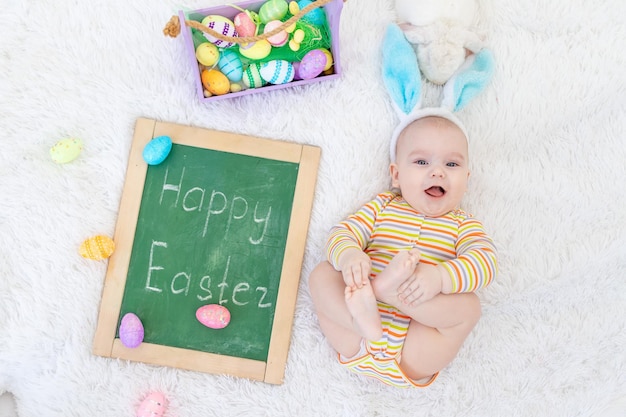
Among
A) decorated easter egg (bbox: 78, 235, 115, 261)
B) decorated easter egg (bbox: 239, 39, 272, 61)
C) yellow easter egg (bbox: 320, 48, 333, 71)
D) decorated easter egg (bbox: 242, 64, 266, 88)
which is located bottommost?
decorated easter egg (bbox: 78, 235, 115, 261)

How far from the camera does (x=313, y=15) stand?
49.1 inches

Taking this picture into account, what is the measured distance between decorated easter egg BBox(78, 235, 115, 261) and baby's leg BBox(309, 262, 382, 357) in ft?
1.35

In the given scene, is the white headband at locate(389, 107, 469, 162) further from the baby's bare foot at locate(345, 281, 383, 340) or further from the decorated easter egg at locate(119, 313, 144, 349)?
the decorated easter egg at locate(119, 313, 144, 349)

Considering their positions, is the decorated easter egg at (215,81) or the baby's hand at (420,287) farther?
the decorated easter egg at (215,81)

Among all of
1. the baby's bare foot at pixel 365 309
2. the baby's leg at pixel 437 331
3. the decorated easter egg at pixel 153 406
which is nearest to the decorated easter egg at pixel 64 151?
the decorated easter egg at pixel 153 406

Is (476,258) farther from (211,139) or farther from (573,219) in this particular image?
(211,139)

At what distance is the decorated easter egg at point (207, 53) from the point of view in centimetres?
122

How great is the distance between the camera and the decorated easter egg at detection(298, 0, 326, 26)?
1.24 meters

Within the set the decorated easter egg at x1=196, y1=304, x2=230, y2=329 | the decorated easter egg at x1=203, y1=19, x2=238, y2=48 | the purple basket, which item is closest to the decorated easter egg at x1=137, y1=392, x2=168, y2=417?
the decorated easter egg at x1=196, y1=304, x2=230, y2=329

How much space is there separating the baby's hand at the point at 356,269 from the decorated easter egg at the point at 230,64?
1.42 feet

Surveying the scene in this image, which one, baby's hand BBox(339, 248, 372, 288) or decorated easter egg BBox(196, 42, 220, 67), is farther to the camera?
decorated easter egg BBox(196, 42, 220, 67)

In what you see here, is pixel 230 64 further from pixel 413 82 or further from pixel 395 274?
pixel 395 274

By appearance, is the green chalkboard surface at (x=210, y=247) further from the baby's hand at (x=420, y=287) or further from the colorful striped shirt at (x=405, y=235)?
the baby's hand at (x=420, y=287)

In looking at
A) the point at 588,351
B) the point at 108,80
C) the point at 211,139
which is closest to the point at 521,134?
the point at 588,351
